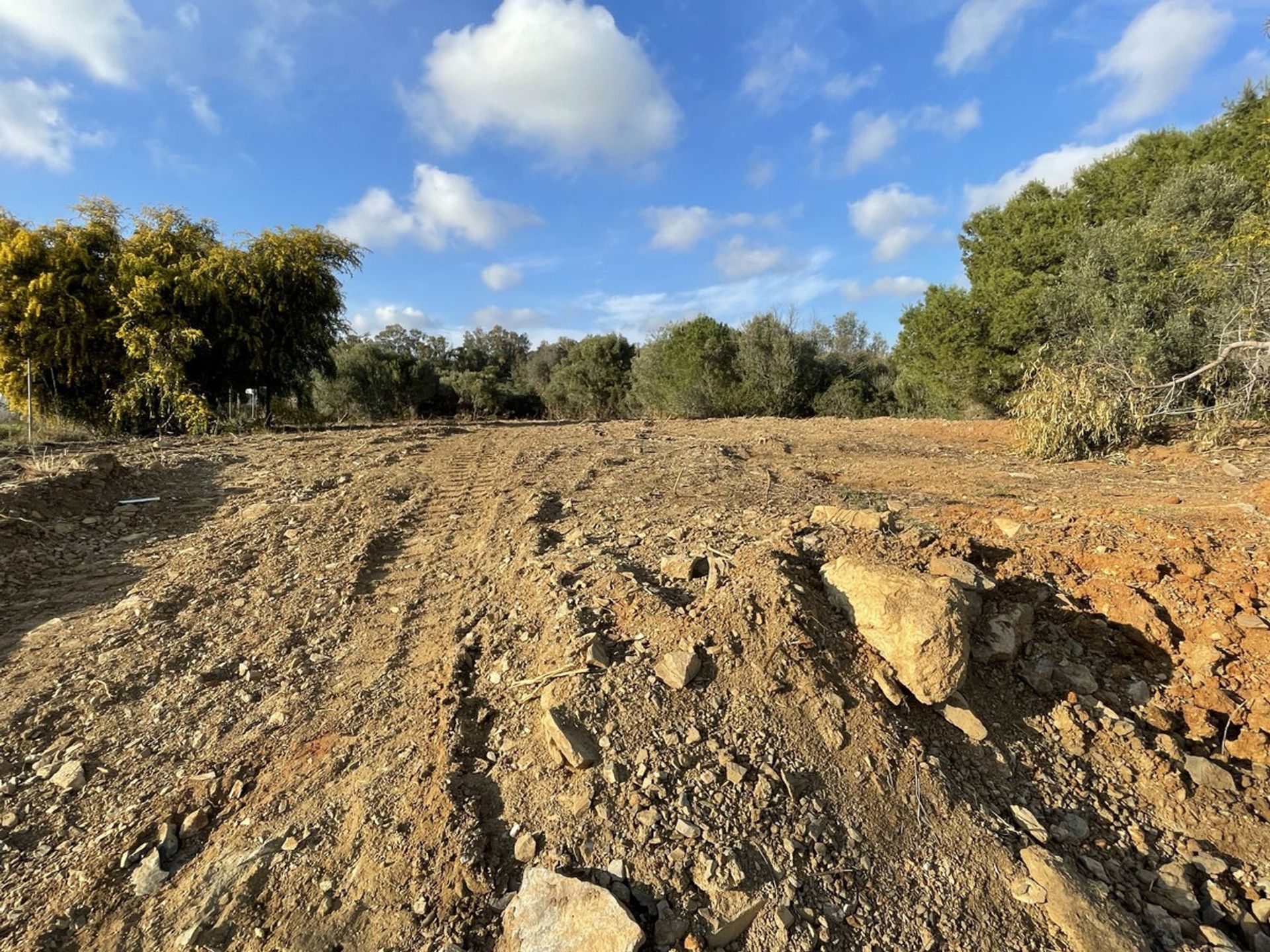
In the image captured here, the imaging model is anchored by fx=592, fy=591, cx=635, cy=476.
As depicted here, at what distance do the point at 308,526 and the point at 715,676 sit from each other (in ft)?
12.9

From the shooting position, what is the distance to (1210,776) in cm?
251

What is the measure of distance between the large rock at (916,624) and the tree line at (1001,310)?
6.11 meters

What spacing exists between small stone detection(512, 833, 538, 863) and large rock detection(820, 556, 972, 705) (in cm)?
174

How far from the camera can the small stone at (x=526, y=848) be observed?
1.96 metres

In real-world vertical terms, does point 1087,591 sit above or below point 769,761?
above

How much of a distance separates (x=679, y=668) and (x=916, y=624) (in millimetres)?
1103

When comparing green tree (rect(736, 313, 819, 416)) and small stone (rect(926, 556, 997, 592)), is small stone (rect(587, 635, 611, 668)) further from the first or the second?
green tree (rect(736, 313, 819, 416))

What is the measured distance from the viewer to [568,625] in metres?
3.03

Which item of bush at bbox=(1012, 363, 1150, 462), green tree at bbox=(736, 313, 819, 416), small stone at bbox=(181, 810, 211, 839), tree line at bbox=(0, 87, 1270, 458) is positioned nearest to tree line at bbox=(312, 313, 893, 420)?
green tree at bbox=(736, 313, 819, 416)

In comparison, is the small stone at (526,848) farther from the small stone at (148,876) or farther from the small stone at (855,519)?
the small stone at (855,519)

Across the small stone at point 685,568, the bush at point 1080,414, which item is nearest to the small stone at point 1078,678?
the small stone at point 685,568

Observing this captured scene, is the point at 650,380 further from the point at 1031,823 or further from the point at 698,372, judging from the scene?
the point at 1031,823

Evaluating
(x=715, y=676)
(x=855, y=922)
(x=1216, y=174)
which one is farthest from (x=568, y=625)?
(x=1216, y=174)

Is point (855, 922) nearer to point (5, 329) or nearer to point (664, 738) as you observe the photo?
point (664, 738)
